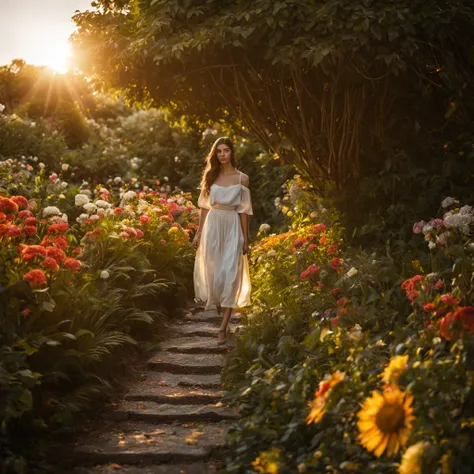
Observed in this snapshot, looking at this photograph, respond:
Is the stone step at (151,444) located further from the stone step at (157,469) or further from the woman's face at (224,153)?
the woman's face at (224,153)

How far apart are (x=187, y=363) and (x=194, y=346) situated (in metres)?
0.43

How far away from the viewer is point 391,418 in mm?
2957

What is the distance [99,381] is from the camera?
4926mm

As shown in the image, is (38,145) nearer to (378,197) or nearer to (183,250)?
(183,250)

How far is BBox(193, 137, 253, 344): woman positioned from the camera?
6.31 m

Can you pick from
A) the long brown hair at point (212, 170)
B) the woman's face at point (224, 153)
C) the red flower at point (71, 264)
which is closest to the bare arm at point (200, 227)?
the long brown hair at point (212, 170)

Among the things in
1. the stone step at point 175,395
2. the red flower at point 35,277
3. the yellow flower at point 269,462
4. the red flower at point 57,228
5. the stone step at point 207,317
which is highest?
the red flower at point 57,228

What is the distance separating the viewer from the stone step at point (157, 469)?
3820mm

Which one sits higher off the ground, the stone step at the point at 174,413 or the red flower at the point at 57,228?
the red flower at the point at 57,228

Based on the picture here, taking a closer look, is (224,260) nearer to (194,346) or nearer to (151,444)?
(194,346)

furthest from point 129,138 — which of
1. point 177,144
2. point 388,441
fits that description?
point 388,441

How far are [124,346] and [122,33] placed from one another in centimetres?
342

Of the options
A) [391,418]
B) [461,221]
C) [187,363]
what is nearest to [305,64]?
[461,221]

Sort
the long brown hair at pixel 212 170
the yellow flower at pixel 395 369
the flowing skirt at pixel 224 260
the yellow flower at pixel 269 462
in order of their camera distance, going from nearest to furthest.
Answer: the yellow flower at pixel 395 369, the yellow flower at pixel 269 462, the flowing skirt at pixel 224 260, the long brown hair at pixel 212 170
